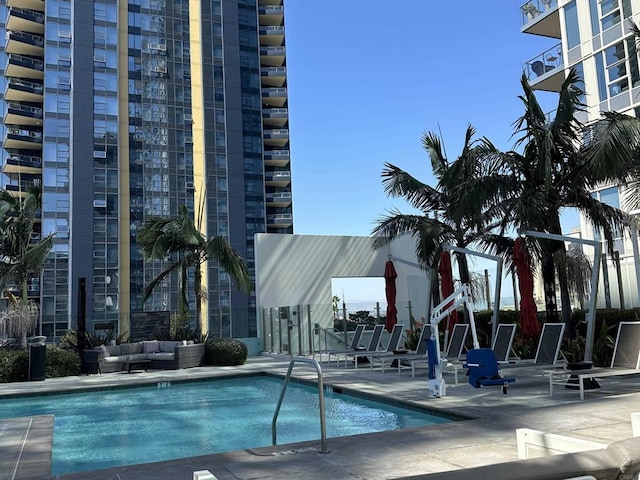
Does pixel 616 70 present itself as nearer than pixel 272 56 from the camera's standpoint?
Yes

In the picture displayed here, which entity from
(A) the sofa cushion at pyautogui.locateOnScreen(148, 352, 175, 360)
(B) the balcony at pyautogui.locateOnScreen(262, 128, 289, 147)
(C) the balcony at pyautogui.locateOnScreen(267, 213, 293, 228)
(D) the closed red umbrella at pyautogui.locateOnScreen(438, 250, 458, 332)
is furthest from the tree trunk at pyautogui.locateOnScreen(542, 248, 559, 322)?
(B) the balcony at pyautogui.locateOnScreen(262, 128, 289, 147)

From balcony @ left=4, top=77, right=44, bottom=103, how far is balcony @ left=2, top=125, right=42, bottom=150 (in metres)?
2.73

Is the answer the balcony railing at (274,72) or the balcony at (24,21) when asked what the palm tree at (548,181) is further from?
the balcony at (24,21)

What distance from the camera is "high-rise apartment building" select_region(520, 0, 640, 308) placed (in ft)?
67.0

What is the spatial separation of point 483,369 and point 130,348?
11518 millimetres

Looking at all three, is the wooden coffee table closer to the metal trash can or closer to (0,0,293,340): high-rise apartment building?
the metal trash can

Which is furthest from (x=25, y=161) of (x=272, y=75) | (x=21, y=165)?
(x=272, y=75)

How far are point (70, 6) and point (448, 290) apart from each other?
2104 inches

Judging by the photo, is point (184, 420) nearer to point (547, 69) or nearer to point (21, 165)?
point (547, 69)

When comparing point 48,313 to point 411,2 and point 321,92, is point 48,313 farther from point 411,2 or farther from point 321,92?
point 411,2

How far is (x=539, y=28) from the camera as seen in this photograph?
26.6 m

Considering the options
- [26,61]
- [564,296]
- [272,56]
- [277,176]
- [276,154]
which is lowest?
[564,296]

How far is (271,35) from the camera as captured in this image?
6191 cm

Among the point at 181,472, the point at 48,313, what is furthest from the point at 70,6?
the point at 181,472
